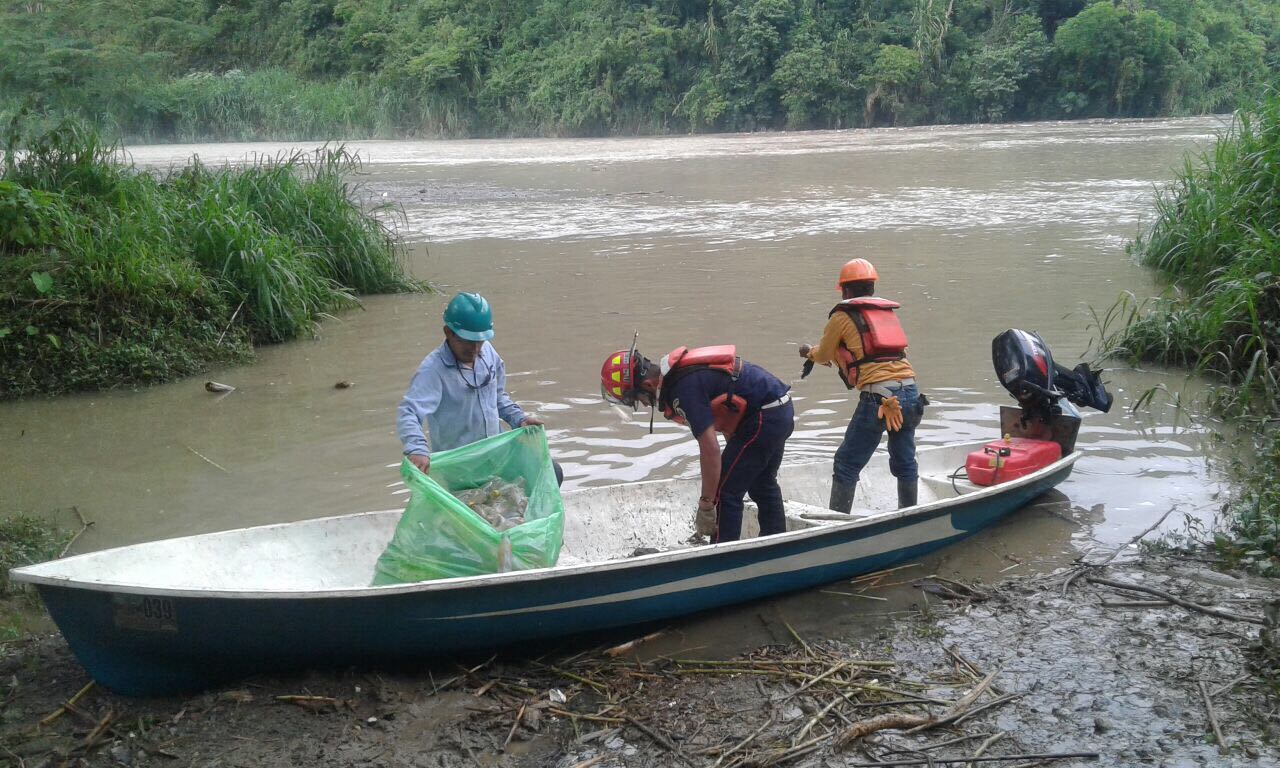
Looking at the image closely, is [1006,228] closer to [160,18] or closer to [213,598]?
[213,598]

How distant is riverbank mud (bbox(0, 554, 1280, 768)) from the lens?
141 inches

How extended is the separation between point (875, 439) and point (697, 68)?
4355cm

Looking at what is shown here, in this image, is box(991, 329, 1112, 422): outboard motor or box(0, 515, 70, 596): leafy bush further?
box(991, 329, 1112, 422): outboard motor

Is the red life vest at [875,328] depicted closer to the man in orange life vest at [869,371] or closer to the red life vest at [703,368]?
the man in orange life vest at [869,371]

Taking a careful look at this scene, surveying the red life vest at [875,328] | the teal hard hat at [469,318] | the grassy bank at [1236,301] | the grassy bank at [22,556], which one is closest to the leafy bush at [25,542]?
the grassy bank at [22,556]

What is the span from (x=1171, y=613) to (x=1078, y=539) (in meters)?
1.01

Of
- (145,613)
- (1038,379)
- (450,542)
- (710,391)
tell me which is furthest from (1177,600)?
(145,613)

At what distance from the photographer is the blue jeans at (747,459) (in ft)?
15.6

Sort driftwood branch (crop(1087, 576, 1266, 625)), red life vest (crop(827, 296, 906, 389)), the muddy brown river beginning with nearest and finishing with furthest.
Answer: driftwood branch (crop(1087, 576, 1266, 625)) → red life vest (crop(827, 296, 906, 389)) → the muddy brown river

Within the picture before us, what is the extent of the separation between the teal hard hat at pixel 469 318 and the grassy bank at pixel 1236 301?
3.66 m

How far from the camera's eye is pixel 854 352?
5.36 meters

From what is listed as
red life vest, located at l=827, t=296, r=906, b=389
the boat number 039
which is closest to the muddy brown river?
red life vest, located at l=827, t=296, r=906, b=389

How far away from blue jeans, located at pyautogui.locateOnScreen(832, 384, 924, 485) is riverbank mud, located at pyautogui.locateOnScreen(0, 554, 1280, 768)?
108 cm

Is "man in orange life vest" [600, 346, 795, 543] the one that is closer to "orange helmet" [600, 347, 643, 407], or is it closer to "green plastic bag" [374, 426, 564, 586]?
"orange helmet" [600, 347, 643, 407]
